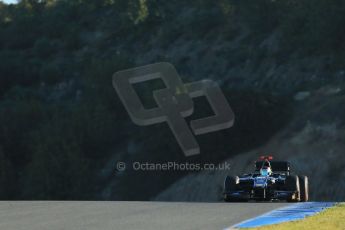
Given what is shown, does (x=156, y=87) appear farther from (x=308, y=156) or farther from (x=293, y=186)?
(x=293, y=186)

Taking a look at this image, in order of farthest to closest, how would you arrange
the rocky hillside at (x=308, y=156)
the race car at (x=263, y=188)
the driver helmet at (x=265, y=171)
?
the rocky hillside at (x=308, y=156), the driver helmet at (x=265, y=171), the race car at (x=263, y=188)

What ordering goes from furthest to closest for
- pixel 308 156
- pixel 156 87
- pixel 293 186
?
pixel 156 87 < pixel 308 156 < pixel 293 186

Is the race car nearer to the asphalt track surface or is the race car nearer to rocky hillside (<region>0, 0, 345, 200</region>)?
the asphalt track surface

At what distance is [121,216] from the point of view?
53.0ft

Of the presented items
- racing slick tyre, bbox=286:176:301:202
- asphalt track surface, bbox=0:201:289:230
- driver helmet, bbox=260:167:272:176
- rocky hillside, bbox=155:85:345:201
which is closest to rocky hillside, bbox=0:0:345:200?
rocky hillside, bbox=155:85:345:201

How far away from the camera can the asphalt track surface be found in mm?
14039

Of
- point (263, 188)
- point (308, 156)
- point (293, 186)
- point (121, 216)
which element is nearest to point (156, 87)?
point (308, 156)

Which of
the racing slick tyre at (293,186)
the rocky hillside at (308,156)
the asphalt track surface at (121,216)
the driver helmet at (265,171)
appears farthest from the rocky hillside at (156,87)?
the asphalt track surface at (121,216)

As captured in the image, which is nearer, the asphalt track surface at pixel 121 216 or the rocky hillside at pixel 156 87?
the asphalt track surface at pixel 121 216

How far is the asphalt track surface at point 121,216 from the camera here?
14039 millimetres

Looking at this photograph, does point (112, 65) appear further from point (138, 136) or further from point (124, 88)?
point (138, 136)

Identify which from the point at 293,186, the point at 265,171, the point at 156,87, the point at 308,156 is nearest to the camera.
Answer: the point at 293,186

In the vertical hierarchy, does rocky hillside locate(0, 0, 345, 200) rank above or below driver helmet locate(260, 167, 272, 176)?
below

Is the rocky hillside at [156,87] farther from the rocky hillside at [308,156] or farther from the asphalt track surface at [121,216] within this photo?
the asphalt track surface at [121,216]
